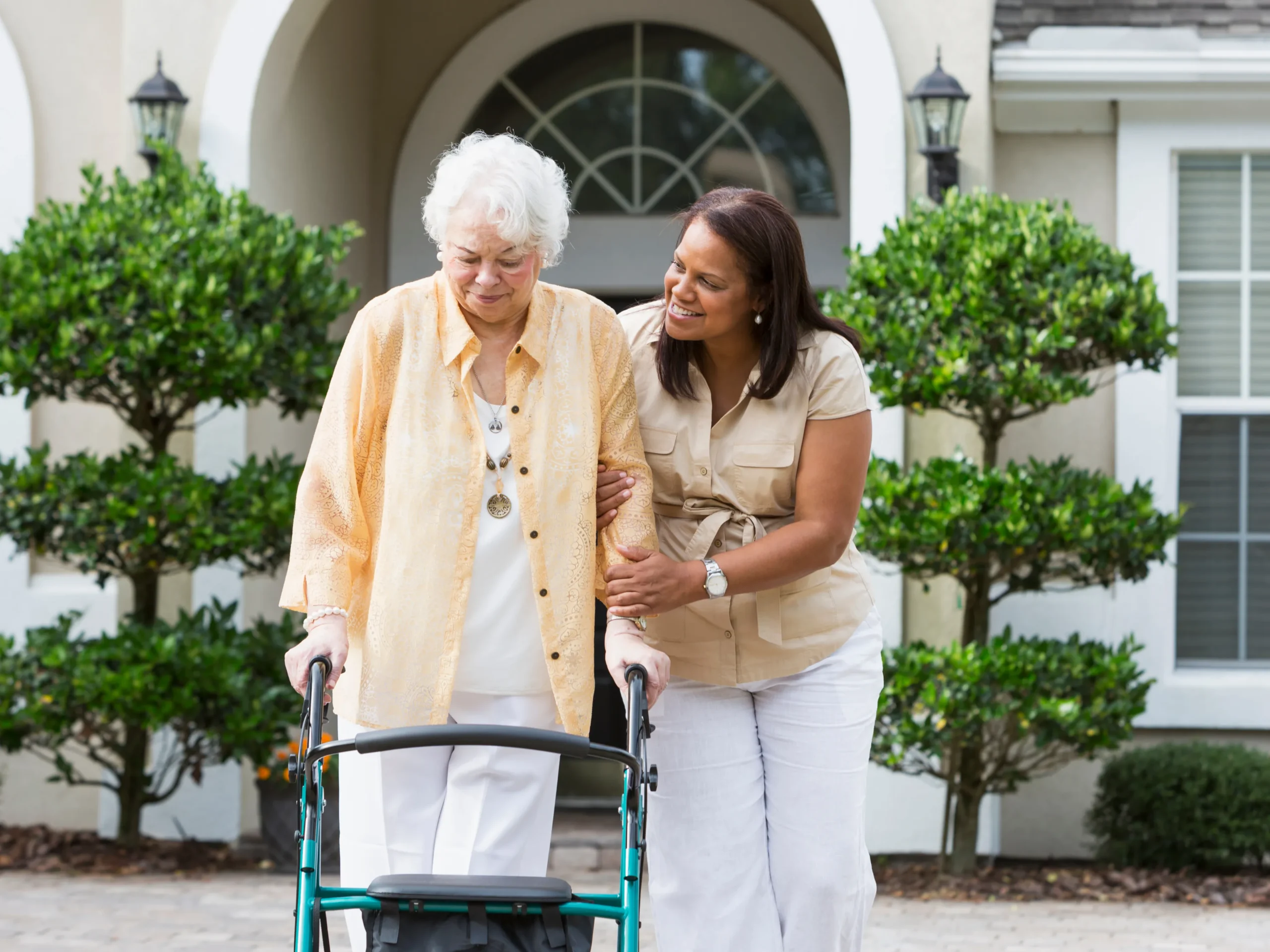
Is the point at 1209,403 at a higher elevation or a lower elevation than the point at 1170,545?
higher

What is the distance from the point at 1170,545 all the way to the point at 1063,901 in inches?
66.1

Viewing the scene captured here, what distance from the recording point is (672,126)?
8133mm

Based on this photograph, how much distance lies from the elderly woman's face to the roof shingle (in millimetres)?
4612

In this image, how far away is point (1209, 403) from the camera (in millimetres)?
6898

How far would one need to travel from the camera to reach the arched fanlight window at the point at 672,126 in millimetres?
8133

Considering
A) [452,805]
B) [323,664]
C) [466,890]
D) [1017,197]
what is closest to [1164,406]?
[1017,197]

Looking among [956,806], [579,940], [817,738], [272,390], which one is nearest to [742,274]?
[817,738]

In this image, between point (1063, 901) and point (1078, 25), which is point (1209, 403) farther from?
point (1063, 901)

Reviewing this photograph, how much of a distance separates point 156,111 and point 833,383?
438 centimetres

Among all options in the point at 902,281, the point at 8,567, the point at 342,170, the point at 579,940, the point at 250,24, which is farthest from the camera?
the point at 342,170

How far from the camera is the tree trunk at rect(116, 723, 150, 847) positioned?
6477mm

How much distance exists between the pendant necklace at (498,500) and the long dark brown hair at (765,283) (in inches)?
19.1

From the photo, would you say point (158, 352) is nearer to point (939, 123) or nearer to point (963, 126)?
point (939, 123)

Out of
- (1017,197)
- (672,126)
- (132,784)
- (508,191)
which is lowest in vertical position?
(132,784)
